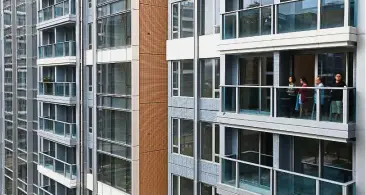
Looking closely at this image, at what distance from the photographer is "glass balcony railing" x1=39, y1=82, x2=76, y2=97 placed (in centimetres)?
2215

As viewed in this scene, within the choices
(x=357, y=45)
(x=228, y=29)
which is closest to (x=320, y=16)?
(x=357, y=45)

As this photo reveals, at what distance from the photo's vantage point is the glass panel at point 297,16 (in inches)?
417

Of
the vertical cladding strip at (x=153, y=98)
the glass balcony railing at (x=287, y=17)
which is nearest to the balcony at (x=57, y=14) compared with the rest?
the vertical cladding strip at (x=153, y=98)

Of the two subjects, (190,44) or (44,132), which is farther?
(44,132)

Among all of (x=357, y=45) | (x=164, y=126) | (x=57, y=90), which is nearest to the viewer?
(x=357, y=45)

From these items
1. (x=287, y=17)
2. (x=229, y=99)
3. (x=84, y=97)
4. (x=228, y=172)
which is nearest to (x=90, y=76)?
(x=84, y=97)

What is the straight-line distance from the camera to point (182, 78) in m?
15.8

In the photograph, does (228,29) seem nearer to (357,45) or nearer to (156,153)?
(357,45)

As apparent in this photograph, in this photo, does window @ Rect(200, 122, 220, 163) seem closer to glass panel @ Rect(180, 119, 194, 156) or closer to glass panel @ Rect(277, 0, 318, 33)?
glass panel @ Rect(180, 119, 194, 156)

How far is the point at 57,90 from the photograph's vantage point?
76.7 ft

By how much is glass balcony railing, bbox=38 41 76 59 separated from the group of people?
13.6m

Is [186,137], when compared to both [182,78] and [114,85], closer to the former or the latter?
[182,78]

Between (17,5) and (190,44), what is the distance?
18.7 metres

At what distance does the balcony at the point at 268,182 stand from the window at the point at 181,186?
237 centimetres
